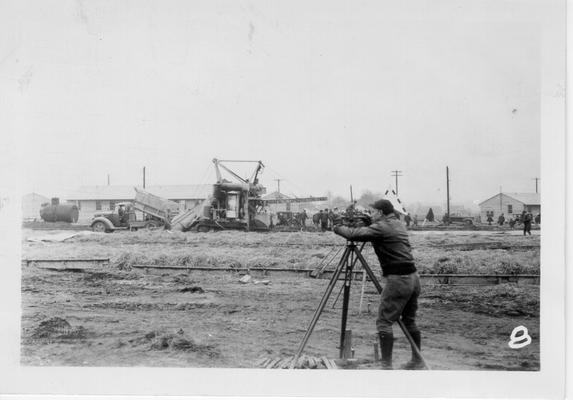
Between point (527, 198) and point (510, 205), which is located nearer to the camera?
point (527, 198)

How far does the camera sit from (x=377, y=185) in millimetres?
5488

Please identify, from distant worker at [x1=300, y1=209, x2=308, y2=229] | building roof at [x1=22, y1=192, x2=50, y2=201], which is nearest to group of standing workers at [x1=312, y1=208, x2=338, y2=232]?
distant worker at [x1=300, y1=209, x2=308, y2=229]

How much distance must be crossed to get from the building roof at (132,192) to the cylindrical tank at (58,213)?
11 cm

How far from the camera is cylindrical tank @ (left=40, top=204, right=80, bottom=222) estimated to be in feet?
18.2

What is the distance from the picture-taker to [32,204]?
5.41 m

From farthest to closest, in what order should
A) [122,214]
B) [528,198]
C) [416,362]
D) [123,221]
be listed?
[123,221], [122,214], [528,198], [416,362]

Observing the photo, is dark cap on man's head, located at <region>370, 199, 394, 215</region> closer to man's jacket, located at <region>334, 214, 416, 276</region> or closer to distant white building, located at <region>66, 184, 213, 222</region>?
man's jacket, located at <region>334, 214, 416, 276</region>

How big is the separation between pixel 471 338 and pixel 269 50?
11.3ft

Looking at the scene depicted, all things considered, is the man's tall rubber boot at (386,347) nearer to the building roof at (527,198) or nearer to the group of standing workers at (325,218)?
the group of standing workers at (325,218)

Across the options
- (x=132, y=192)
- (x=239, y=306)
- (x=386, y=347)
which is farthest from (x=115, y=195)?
(x=386, y=347)

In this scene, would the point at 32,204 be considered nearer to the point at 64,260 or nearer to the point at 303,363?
the point at 64,260

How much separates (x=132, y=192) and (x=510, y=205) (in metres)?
4.04

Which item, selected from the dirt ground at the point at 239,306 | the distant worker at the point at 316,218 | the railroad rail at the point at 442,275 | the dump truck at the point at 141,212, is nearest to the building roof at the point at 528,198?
the dirt ground at the point at 239,306

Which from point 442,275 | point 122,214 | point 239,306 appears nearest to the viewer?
point 239,306
